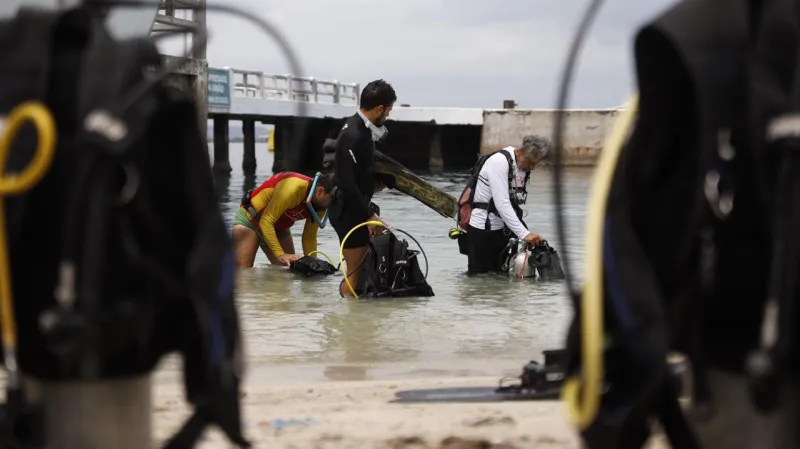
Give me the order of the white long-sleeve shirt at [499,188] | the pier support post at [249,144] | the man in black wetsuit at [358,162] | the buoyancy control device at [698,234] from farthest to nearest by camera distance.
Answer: the pier support post at [249,144] < the white long-sleeve shirt at [499,188] < the man in black wetsuit at [358,162] < the buoyancy control device at [698,234]

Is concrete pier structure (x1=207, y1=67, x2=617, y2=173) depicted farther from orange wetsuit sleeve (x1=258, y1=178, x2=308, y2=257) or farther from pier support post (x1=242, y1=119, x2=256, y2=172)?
orange wetsuit sleeve (x1=258, y1=178, x2=308, y2=257)

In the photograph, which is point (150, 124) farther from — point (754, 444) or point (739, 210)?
point (754, 444)

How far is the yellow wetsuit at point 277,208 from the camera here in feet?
33.4

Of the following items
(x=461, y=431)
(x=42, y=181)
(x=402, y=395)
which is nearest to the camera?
(x=42, y=181)

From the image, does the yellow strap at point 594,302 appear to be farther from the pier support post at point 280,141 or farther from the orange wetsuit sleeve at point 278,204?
the pier support post at point 280,141

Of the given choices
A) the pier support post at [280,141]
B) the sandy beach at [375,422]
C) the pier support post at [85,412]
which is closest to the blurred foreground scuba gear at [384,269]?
the sandy beach at [375,422]

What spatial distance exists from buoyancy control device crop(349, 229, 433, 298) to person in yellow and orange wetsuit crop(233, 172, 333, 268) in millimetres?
1021

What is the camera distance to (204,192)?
2.37 m

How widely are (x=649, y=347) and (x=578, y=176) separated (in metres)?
35.0

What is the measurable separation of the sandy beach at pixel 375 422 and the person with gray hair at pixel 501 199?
15.7 ft

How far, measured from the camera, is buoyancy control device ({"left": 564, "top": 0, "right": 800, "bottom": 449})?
2055mm

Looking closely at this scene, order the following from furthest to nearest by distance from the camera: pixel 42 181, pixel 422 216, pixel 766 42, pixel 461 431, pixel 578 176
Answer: pixel 578 176 → pixel 422 216 → pixel 461 431 → pixel 42 181 → pixel 766 42

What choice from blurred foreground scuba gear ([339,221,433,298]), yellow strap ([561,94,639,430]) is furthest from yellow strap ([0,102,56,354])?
blurred foreground scuba gear ([339,221,433,298])

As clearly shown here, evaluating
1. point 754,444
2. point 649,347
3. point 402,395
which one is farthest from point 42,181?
point 402,395
